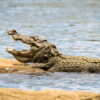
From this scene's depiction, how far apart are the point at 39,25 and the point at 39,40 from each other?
1055cm

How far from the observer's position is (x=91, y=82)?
9547 millimetres

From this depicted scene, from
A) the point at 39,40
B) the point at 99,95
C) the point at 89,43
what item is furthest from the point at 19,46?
the point at 99,95

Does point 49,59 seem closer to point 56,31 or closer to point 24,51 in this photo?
point 24,51

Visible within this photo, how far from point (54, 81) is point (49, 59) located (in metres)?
1.38

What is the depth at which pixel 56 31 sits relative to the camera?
1923 cm

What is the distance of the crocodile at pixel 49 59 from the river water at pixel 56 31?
31cm

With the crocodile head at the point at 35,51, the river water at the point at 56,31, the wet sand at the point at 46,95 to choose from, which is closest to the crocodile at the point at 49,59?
the crocodile head at the point at 35,51

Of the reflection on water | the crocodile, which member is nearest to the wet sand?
the reflection on water

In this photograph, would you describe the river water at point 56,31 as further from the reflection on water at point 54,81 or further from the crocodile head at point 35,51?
the crocodile head at point 35,51

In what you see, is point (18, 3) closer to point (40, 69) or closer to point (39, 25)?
point (39, 25)

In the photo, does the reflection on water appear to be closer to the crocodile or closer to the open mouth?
the crocodile

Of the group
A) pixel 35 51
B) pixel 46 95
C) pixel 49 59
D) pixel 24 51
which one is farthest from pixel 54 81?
pixel 46 95

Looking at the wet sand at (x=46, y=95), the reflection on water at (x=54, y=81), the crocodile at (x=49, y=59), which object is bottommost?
the reflection on water at (x=54, y=81)

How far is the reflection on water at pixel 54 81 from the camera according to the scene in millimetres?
9031
